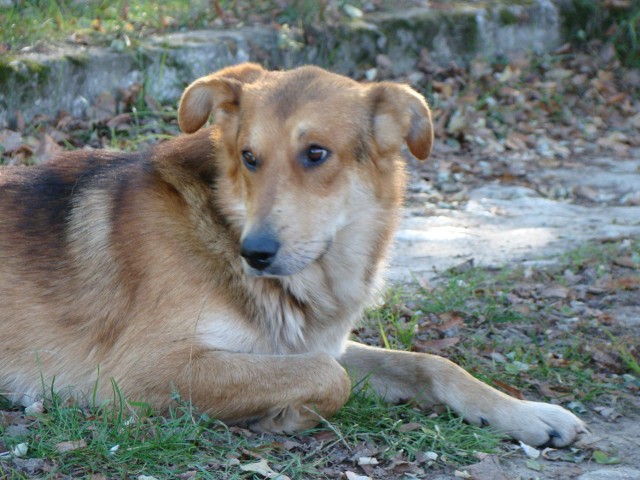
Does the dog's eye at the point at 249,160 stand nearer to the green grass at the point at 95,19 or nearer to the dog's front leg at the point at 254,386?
the dog's front leg at the point at 254,386

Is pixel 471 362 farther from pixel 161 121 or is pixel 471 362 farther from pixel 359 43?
pixel 359 43

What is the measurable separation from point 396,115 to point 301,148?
544mm

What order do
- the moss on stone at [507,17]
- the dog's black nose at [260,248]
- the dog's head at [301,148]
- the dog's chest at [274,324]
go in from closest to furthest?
1. the dog's black nose at [260,248]
2. the dog's head at [301,148]
3. the dog's chest at [274,324]
4. the moss on stone at [507,17]

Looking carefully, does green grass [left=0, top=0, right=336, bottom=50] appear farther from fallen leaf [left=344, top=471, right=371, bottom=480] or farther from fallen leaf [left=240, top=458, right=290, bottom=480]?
fallen leaf [left=344, top=471, right=371, bottom=480]

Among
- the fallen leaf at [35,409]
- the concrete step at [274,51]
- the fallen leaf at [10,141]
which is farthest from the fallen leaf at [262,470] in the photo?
the concrete step at [274,51]

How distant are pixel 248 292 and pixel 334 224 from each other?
0.48 metres

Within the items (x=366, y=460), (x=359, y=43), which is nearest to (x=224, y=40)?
(x=359, y=43)

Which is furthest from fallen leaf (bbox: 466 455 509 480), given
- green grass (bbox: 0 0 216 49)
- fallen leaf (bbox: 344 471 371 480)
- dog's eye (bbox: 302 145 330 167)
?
green grass (bbox: 0 0 216 49)

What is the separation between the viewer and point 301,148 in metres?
3.62

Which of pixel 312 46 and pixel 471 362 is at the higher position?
pixel 312 46

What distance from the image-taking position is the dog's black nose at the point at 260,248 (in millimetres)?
3412

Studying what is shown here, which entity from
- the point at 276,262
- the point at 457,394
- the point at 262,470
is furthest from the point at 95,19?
the point at 262,470

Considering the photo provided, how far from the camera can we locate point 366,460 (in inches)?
133

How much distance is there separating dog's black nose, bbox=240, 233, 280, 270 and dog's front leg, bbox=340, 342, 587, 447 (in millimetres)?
789
